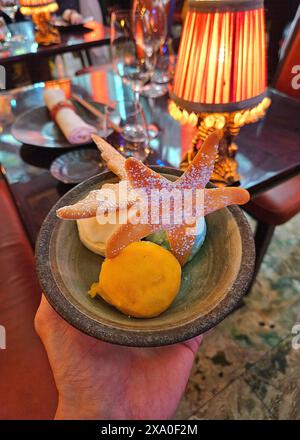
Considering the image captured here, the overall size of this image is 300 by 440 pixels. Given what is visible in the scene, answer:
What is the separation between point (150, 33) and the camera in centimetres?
108

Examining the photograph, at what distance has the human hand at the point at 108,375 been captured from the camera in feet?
1.64

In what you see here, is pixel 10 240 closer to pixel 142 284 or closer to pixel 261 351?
pixel 142 284

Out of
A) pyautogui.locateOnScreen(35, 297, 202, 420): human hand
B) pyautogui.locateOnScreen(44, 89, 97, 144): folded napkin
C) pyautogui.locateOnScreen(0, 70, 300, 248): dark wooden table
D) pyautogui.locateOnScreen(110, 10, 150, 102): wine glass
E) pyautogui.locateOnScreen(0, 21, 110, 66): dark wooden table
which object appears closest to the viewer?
pyautogui.locateOnScreen(35, 297, 202, 420): human hand

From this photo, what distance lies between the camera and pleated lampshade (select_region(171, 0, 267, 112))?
0.56 m

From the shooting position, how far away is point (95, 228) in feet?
1.48

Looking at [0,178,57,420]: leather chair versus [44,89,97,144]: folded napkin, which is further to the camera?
[44,89,97,144]: folded napkin

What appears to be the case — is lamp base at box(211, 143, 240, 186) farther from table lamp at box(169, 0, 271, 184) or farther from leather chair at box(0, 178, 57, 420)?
leather chair at box(0, 178, 57, 420)

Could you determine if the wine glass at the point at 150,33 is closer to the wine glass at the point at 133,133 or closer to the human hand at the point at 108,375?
the wine glass at the point at 133,133

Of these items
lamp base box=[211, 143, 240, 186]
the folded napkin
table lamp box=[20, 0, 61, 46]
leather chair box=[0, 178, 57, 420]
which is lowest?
leather chair box=[0, 178, 57, 420]

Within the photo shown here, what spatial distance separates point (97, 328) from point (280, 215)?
673 mm

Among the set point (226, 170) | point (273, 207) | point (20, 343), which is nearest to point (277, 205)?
point (273, 207)

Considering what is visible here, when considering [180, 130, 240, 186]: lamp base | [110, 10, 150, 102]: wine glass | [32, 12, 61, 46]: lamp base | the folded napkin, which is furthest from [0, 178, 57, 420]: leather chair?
[32, 12, 61, 46]: lamp base

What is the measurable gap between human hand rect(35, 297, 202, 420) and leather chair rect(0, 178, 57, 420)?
2.7 inches

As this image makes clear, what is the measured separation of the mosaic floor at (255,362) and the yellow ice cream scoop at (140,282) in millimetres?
520
